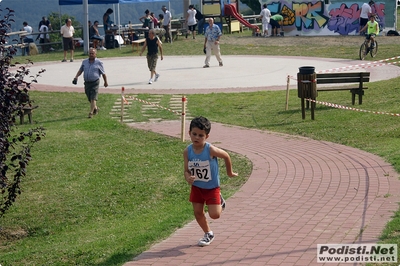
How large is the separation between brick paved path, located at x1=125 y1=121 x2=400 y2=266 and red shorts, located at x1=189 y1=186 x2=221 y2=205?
1.51 ft

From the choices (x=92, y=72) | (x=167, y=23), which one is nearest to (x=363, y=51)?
(x=167, y=23)

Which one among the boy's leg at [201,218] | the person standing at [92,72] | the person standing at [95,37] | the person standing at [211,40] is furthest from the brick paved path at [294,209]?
the person standing at [95,37]

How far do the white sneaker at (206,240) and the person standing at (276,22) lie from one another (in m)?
36.7

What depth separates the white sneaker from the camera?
299 inches

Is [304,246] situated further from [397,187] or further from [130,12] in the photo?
[130,12]

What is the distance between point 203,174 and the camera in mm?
7586

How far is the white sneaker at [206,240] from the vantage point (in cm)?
759

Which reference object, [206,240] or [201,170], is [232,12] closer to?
[201,170]

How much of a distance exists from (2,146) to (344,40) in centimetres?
3180

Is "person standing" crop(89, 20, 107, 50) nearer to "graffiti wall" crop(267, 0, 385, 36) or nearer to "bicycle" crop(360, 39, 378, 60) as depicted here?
"graffiti wall" crop(267, 0, 385, 36)

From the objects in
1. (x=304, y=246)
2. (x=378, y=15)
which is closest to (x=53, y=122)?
(x=304, y=246)

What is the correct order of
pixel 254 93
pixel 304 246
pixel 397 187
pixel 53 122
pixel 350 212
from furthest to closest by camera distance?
pixel 254 93
pixel 53 122
pixel 397 187
pixel 350 212
pixel 304 246

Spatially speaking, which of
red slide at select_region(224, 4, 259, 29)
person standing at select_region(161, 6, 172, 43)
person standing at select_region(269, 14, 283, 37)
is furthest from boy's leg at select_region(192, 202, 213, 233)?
red slide at select_region(224, 4, 259, 29)

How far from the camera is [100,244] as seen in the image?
26.3 feet
